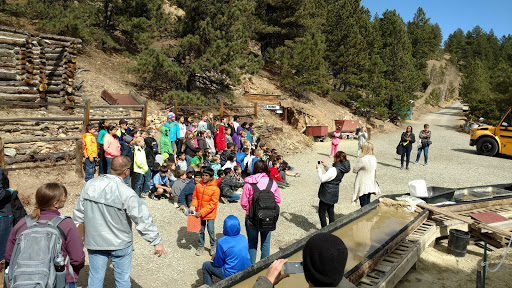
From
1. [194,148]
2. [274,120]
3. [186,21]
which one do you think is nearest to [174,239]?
[194,148]

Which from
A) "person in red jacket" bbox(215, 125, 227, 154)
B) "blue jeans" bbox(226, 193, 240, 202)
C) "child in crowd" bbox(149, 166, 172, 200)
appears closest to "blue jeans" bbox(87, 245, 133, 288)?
"child in crowd" bbox(149, 166, 172, 200)

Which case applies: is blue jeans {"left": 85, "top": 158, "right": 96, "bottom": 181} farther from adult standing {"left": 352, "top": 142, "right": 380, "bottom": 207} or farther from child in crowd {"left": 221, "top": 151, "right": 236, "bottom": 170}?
adult standing {"left": 352, "top": 142, "right": 380, "bottom": 207}

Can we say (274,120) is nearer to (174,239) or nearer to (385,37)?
(174,239)

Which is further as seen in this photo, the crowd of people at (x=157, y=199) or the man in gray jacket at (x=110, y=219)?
the man in gray jacket at (x=110, y=219)

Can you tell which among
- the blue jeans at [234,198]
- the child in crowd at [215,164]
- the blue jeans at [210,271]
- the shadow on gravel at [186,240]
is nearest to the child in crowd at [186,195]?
the shadow on gravel at [186,240]

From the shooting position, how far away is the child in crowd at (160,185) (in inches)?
348

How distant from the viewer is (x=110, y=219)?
3.51 meters

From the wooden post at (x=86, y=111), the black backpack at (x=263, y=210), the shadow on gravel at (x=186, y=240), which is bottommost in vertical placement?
the shadow on gravel at (x=186, y=240)

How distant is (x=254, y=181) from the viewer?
17.2ft

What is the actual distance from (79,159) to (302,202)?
610 cm

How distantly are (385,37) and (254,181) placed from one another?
→ 37.5 metres

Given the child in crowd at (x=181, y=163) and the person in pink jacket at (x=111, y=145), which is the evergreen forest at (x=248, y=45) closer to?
the child in crowd at (x=181, y=163)

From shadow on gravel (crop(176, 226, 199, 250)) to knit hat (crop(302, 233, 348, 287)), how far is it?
193 inches

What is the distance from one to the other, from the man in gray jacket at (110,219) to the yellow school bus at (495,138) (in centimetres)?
2003
